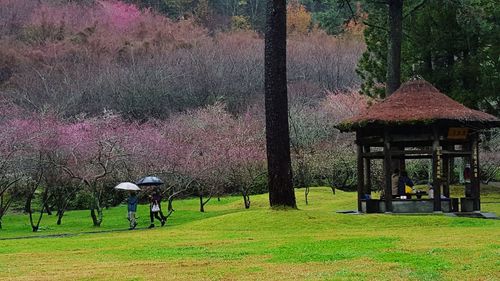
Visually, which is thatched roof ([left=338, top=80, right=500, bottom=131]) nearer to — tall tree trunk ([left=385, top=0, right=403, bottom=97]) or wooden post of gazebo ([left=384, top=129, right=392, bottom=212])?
wooden post of gazebo ([left=384, top=129, right=392, bottom=212])

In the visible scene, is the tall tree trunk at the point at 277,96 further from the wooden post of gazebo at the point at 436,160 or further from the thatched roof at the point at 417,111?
the wooden post of gazebo at the point at 436,160

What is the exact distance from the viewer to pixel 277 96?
64.0 ft

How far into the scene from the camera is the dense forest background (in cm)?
3083

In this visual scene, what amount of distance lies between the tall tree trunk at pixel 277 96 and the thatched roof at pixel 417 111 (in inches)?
112

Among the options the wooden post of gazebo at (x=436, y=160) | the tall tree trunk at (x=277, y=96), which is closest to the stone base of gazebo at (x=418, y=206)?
the wooden post of gazebo at (x=436, y=160)

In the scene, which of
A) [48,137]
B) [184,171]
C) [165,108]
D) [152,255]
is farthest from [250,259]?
[165,108]

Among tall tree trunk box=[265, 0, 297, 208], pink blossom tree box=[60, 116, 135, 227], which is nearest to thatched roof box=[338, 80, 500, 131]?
tall tree trunk box=[265, 0, 297, 208]

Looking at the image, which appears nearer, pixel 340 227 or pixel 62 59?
pixel 340 227

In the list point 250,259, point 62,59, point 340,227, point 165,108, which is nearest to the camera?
point 250,259

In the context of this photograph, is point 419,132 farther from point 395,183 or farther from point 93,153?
point 93,153

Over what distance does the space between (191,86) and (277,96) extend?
35921mm

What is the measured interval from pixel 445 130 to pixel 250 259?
11446mm

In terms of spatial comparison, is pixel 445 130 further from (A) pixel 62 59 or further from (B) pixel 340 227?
(A) pixel 62 59

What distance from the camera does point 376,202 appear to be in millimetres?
22109
